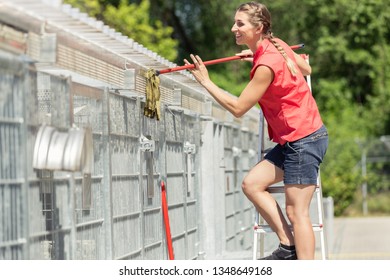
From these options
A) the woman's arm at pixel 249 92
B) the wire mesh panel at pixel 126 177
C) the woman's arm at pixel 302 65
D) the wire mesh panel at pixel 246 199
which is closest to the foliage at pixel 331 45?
the wire mesh panel at pixel 246 199

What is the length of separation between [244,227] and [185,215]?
463cm

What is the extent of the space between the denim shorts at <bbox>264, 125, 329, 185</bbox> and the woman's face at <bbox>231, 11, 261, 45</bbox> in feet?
2.09

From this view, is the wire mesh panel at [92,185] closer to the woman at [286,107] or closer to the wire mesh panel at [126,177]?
the wire mesh panel at [126,177]

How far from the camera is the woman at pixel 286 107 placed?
662 cm

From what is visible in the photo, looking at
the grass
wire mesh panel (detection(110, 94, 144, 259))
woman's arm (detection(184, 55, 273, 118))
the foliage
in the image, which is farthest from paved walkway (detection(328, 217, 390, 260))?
woman's arm (detection(184, 55, 273, 118))

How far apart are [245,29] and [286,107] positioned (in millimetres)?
514

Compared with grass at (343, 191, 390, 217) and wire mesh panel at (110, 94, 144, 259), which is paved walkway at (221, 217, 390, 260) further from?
wire mesh panel at (110, 94, 144, 259)

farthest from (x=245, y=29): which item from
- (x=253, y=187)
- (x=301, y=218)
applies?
(x=301, y=218)

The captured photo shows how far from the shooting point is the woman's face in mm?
6805

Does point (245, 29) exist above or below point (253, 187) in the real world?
above

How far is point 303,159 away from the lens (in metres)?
6.73

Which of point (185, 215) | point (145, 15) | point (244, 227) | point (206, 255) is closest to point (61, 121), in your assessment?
point (185, 215)

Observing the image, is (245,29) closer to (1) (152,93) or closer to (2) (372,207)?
(1) (152,93)

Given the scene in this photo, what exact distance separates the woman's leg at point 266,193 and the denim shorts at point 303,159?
0.17 meters
